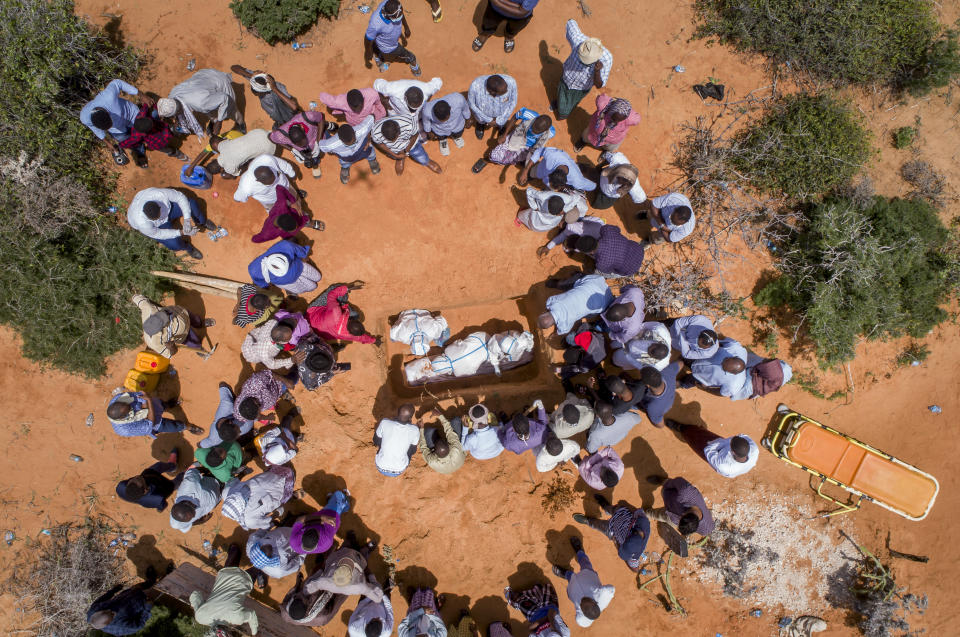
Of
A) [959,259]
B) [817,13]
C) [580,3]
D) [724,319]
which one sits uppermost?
[817,13]

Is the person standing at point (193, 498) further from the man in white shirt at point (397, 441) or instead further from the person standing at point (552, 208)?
the person standing at point (552, 208)

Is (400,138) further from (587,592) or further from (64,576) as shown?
(64,576)

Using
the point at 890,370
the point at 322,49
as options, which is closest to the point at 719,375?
the point at 890,370

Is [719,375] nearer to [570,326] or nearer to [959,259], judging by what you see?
[570,326]

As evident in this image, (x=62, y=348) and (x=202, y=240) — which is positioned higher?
(x=202, y=240)

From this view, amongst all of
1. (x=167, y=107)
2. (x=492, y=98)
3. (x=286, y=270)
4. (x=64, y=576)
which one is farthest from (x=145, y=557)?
(x=492, y=98)

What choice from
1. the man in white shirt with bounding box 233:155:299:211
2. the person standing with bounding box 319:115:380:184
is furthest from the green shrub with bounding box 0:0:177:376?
the person standing with bounding box 319:115:380:184

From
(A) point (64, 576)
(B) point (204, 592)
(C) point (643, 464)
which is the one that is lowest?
(A) point (64, 576)
